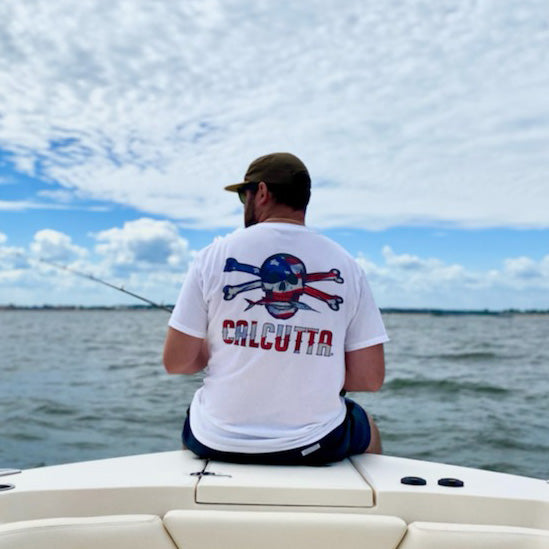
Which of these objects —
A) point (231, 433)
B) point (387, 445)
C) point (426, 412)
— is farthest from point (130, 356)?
point (231, 433)

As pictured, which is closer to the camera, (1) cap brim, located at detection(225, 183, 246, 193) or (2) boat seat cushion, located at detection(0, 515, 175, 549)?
(2) boat seat cushion, located at detection(0, 515, 175, 549)

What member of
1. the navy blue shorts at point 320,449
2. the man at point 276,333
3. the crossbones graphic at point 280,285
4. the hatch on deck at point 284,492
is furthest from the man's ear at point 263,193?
the hatch on deck at point 284,492

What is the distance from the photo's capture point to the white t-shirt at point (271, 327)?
2062 millimetres

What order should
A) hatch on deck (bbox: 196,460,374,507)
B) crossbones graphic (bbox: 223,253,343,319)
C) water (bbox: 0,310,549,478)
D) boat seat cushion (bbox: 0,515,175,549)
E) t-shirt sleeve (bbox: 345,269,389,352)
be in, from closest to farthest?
boat seat cushion (bbox: 0,515,175,549), hatch on deck (bbox: 196,460,374,507), crossbones graphic (bbox: 223,253,343,319), t-shirt sleeve (bbox: 345,269,389,352), water (bbox: 0,310,549,478)

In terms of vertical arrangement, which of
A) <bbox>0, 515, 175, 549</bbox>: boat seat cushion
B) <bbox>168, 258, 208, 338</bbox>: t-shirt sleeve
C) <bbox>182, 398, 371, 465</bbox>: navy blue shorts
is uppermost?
<bbox>168, 258, 208, 338</bbox>: t-shirt sleeve

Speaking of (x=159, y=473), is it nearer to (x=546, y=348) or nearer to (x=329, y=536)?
(x=329, y=536)

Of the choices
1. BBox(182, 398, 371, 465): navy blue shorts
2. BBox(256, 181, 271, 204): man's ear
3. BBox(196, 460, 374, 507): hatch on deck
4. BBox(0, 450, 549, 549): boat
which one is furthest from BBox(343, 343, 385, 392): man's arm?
BBox(256, 181, 271, 204): man's ear

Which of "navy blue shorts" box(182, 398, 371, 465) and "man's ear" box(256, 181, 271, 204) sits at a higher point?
"man's ear" box(256, 181, 271, 204)

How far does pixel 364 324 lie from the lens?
222 cm

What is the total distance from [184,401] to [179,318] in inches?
308

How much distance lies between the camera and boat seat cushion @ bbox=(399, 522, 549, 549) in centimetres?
175

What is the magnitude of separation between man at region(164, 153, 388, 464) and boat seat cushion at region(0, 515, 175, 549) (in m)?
0.43

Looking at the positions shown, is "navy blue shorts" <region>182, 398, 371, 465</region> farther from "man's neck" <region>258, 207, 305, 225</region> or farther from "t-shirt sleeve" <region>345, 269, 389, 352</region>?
"man's neck" <region>258, 207, 305, 225</region>

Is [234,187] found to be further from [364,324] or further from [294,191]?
[364,324]
